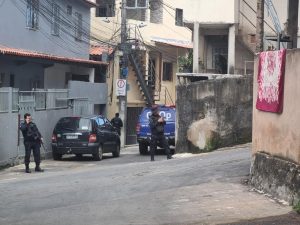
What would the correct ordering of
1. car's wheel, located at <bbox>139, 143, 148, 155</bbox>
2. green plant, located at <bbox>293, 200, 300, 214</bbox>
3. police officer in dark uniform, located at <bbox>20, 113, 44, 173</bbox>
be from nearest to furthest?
1. green plant, located at <bbox>293, 200, 300, 214</bbox>
2. police officer in dark uniform, located at <bbox>20, 113, 44, 173</bbox>
3. car's wheel, located at <bbox>139, 143, 148, 155</bbox>

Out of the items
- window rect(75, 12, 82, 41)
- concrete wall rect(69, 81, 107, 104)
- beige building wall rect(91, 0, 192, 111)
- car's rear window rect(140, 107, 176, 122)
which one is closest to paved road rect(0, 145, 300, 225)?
car's rear window rect(140, 107, 176, 122)

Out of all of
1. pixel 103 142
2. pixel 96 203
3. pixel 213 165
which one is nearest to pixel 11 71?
pixel 103 142

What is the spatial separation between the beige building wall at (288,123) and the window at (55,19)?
812 inches

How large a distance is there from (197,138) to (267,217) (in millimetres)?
12274

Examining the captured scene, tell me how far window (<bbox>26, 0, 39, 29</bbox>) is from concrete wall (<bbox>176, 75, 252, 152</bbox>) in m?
10.1

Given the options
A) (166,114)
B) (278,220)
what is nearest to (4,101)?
(166,114)

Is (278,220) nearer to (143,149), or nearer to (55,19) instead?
(143,149)

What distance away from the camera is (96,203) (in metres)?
10.7

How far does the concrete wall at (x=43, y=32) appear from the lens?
26125 millimetres

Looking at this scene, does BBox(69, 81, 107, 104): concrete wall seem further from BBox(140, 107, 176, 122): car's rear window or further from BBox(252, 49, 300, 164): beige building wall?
BBox(252, 49, 300, 164): beige building wall

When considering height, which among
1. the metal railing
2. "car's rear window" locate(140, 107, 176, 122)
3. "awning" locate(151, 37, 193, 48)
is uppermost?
"awning" locate(151, 37, 193, 48)

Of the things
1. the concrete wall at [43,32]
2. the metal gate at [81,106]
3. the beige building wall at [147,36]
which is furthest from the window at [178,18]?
the metal gate at [81,106]

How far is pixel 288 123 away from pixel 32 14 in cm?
2033

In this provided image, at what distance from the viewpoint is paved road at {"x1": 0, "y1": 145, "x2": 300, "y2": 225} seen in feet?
30.3
